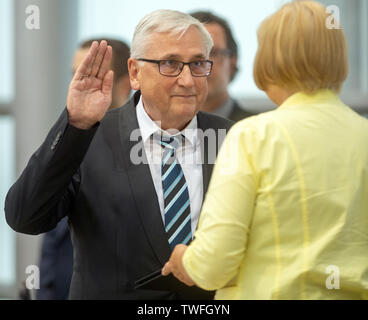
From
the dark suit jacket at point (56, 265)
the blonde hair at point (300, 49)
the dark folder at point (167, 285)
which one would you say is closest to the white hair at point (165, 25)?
the blonde hair at point (300, 49)

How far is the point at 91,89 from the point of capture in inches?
70.5

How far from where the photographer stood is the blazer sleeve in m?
1.72

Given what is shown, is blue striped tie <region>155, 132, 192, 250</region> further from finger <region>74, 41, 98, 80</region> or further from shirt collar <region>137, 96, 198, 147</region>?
finger <region>74, 41, 98, 80</region>

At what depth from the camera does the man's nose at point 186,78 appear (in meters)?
1.94

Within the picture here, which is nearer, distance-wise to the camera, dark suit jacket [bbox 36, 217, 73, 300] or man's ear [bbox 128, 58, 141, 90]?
man's ear [bbox 128, 58, 141, 90]

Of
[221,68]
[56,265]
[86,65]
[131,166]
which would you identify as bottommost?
[56,265]

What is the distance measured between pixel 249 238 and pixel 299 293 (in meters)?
0.16

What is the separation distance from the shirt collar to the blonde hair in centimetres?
53

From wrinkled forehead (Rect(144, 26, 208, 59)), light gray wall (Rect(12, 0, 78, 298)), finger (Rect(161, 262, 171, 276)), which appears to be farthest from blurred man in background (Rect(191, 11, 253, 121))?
finger (Rect(161, 262, 171, 276))

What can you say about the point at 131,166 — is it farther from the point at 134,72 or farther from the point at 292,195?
the point at 292,195

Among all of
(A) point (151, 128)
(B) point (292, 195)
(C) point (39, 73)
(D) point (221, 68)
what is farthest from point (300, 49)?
(C) point (39, 73)

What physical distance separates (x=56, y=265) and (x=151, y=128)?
1.01 meters

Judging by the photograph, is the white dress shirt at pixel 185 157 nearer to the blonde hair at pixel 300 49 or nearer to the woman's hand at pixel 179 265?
the woman's hand at pixel 179 265
